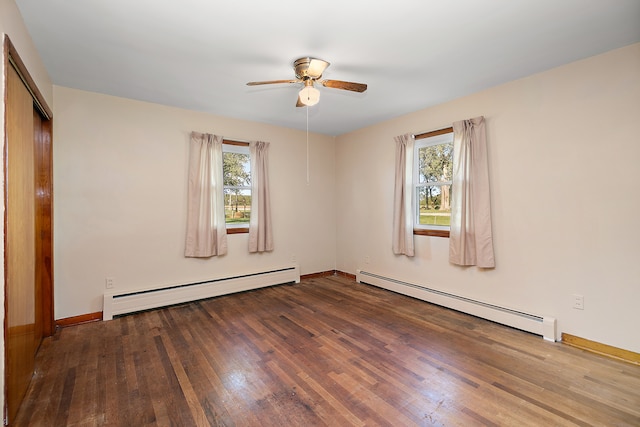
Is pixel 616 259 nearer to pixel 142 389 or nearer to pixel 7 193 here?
pixel 142 389

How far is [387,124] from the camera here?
4309 mm

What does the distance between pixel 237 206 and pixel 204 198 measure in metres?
0.57

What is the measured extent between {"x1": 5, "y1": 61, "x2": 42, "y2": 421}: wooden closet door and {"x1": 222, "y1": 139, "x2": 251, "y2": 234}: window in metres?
2.16

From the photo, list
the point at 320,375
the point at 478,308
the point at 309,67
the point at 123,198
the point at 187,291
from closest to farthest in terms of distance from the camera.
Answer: the point at 320,375 < the point at 309,67 < the point at 478,308 < the point at 123,198 < the point at 187,291

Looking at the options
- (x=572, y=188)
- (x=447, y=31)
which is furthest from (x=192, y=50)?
(x=572, y=188)

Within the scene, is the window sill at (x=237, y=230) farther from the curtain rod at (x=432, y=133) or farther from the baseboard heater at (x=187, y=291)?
the curtain rod at (x=432, y=133)

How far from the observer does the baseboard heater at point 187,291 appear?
10.6 ft

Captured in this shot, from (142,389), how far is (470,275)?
339 centimetres

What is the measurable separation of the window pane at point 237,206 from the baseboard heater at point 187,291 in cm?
86

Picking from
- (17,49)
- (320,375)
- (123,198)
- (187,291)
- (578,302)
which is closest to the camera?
(17,49)

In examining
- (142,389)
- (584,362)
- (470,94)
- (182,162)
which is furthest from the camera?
(182,162)

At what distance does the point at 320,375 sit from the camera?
213 centimetres

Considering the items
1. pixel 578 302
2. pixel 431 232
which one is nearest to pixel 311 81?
pixel 431 232

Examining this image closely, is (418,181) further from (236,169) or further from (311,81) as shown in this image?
(236,169)
